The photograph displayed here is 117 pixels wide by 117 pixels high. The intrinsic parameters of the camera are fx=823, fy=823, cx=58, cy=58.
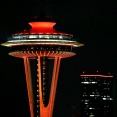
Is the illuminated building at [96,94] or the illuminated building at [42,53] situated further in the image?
the illuminated building at [96,94]

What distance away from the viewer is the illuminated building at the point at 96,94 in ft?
468

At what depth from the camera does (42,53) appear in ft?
332

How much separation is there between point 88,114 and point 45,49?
137 feet

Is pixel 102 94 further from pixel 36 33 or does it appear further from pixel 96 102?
pixel 36 33

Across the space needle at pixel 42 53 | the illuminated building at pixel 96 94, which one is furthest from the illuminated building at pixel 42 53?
the illuminated building at pixel 96 94

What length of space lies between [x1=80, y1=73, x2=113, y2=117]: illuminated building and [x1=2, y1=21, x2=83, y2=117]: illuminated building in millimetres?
39878

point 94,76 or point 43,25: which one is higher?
point 43,25

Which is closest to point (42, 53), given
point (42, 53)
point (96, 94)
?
point (42, 53)

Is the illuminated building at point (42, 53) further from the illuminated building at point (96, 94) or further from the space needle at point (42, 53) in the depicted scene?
the illuminated building at point (96, 94)

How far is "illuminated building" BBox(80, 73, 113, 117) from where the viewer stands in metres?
142

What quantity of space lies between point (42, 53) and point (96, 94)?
1801 inches

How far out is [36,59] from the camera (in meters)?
101

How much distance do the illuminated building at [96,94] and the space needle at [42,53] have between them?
39878 mm

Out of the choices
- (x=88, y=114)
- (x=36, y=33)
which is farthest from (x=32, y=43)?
(x=88, y=114)
